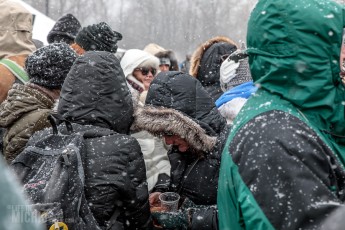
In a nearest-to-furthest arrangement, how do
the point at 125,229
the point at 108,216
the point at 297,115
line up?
the point at 297,115
the point at 108,216
the point at 125,229

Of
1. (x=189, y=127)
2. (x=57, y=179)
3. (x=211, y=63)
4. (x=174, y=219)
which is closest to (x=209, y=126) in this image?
(x=189, y=127)

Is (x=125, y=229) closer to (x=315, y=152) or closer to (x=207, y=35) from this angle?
(x=315, y=152)

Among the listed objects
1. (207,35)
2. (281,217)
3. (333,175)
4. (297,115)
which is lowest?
(207,35)

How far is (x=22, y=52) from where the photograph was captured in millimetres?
4465

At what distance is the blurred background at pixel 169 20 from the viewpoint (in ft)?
127

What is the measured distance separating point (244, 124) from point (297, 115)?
7.7 inches

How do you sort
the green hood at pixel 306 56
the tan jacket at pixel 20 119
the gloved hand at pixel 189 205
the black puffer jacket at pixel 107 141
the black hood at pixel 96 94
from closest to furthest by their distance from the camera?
the green hood at pixel 306 56 < the black puffer jacket at pixel 107 141 < the black hood at pixel 96 94 < the gloved hand at pixel 189 205 < the tan jacket at pixel 20 119

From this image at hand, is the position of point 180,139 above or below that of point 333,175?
below

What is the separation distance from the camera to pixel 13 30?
14.5ft

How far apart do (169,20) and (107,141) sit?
126 ft

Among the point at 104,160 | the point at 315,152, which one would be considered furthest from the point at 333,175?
the point at 104,160

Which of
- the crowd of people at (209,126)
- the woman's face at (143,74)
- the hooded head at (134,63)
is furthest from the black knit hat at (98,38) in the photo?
the crowd of people at (209,126)

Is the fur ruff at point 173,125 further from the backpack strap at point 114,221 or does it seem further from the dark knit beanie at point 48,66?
the dark knit beanie at point 48,66

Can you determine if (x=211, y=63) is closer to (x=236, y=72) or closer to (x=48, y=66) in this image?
(x=236, y=72)
